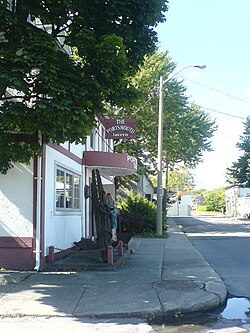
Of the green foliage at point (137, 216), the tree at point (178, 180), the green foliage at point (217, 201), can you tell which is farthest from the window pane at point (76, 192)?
the green foliage at point (217, 201)

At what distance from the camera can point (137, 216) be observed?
79.3ft

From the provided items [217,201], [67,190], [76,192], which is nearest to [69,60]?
[67,190]

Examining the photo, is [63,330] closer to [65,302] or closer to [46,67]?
[65,302]

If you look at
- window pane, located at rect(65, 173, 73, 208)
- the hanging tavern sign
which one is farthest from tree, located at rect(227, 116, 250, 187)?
window pane, located at rect(65, 173, 73, 208)

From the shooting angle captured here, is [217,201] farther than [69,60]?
Yes

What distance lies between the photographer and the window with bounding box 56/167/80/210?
12979 mm

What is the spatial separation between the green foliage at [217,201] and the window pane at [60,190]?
260 ft

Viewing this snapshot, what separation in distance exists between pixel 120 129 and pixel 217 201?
83.4 meters

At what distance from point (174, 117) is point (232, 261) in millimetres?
19084

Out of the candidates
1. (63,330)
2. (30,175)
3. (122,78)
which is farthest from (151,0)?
(63,330)

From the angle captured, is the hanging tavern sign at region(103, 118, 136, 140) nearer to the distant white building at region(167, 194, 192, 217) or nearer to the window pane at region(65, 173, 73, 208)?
the window pane at region(65, 173, 73, 208)

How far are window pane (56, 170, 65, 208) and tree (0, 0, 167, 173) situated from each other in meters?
3.77

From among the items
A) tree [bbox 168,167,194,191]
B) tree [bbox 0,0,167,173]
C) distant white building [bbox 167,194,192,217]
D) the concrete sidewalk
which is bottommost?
the concrete sidewalk

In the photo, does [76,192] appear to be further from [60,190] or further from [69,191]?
[60,190]
